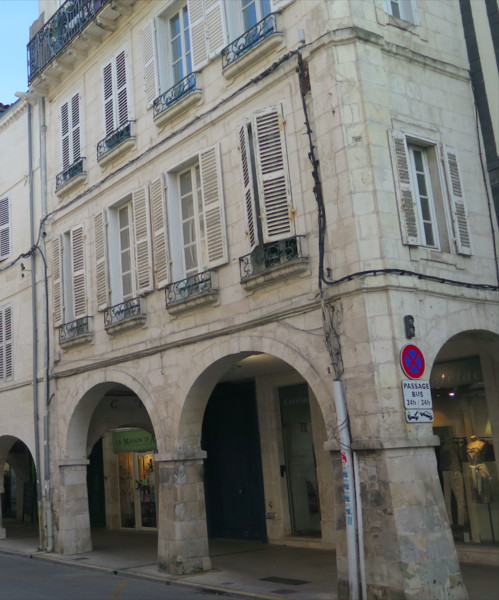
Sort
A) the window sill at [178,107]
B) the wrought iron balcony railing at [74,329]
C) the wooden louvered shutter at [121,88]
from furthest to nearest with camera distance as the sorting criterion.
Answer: the wrought iron balcony railing at [74,329] → the wooden louvered shutter at [121,88] → the window sill at [178,107]

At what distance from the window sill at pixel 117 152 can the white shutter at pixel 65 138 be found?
1.74 m

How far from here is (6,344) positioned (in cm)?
1836

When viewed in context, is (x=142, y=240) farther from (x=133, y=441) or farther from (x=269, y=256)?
(x=133, y=441)

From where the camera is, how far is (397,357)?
9016 mm

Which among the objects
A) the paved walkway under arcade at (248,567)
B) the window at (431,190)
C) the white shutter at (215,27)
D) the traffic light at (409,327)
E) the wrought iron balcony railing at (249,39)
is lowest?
the paved walkway under arcade at (248,567)

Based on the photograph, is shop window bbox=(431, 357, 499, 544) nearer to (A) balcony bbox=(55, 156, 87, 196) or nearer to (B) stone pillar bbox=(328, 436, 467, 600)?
(B) stone pillar bbox=(328, 436, 467, 600)

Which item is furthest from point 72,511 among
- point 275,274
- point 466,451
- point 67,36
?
point 67,36

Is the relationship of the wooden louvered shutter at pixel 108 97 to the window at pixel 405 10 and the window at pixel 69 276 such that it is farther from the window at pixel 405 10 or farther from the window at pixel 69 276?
the window at pixel 405 10

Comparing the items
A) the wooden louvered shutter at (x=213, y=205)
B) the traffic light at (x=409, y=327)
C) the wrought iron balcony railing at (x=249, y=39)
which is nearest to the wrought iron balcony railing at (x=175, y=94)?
the wrought iron balcony railing at (x=249, y=39)

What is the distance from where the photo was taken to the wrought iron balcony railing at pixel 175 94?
1255 cm

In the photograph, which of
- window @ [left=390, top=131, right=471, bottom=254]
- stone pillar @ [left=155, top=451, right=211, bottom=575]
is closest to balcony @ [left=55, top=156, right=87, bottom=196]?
stone pillar @ [left=155, top=451, right=211, bottom=575]

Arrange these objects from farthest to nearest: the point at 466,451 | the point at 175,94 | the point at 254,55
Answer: the point at 175,94 < the point at 466,451 < the point at 254,55

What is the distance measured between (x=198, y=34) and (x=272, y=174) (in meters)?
3.52

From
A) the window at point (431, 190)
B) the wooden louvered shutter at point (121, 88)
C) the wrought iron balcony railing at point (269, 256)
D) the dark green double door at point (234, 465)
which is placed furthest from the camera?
the dark green double door at point (234, 465)
